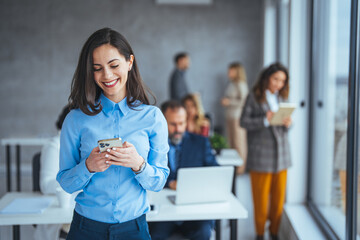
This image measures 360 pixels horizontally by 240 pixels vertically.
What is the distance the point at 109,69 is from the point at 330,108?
2372 millimetres

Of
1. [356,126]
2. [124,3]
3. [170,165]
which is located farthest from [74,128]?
[124,3]

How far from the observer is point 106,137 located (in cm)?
146

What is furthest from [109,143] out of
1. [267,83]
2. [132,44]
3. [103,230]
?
[132,44]

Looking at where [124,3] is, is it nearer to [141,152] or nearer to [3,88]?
[3,88]

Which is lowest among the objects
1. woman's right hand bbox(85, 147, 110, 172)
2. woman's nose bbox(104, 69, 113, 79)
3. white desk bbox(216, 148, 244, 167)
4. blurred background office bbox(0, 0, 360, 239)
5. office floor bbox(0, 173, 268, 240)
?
office floor bbox(0, 173, 268, 240)

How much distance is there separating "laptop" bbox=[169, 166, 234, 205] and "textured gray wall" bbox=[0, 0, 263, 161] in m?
4.88

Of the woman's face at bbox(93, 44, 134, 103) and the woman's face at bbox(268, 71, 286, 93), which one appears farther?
the woman's face at bbox(268, 71, 286, 93)

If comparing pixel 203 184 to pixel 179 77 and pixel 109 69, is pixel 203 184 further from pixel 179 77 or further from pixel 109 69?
pixel 179 77

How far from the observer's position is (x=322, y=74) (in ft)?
11.7

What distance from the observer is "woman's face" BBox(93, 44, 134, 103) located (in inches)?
56.6

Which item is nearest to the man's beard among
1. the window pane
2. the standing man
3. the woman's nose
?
the window pane

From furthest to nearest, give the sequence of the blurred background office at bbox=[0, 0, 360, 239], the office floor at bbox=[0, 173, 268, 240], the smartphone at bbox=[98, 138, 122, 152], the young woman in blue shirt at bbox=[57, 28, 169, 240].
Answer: the blurred background office at bbox=[0, 0, 360, 239]
the office floor at bbox=[0, 173, 268, 240]
the young woman in blue shirt at bbox=[57, 28, 169, 240]
the smartphone at bbox=[98, 138, 122, 152]

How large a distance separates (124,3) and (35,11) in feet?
4.81

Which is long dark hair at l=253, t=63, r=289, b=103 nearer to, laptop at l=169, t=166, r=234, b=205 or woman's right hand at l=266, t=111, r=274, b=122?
woman's right hand at l=266, t=111, r=274, b=122
